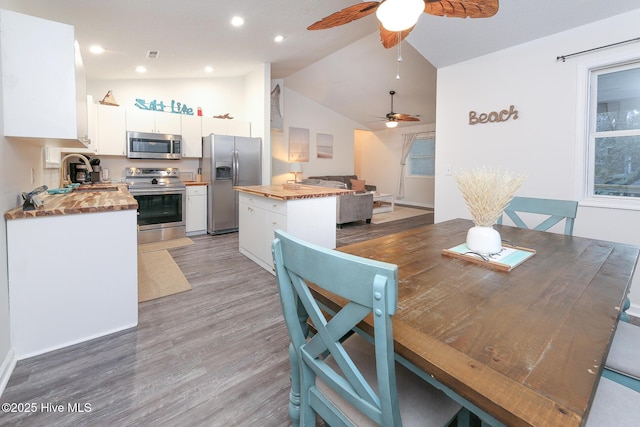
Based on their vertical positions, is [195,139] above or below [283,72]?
below

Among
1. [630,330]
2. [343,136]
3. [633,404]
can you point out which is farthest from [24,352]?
[343,136]

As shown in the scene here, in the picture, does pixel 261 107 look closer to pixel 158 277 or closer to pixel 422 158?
pixel 158 277

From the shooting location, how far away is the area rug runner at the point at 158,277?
2777mm

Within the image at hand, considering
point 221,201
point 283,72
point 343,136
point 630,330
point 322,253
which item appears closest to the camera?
point 322,253

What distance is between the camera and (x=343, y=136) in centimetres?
904

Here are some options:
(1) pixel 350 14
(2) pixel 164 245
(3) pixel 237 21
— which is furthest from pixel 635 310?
(2) pixel 164 245

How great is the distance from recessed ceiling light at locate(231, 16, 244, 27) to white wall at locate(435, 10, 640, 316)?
8.12ft

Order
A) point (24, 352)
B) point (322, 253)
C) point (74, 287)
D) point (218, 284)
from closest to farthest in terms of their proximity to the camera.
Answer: point (322, 253), point (24, 352), point (74, 287), point (218, 284)

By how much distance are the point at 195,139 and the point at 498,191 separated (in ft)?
16.1

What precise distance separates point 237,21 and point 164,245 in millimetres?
3100

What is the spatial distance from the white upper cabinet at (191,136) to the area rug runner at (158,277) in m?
1.98

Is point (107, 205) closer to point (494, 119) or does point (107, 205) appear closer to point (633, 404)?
point (633, 404)

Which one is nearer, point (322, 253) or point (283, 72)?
point (322, 253)

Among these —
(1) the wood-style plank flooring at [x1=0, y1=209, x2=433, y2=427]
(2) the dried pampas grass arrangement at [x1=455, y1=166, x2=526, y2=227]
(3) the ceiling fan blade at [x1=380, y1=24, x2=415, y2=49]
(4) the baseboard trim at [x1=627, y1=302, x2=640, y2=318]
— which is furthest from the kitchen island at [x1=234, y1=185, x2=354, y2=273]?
(4) the baseboard trim at [x1=627, y1=302, x2=640, y2=318]
